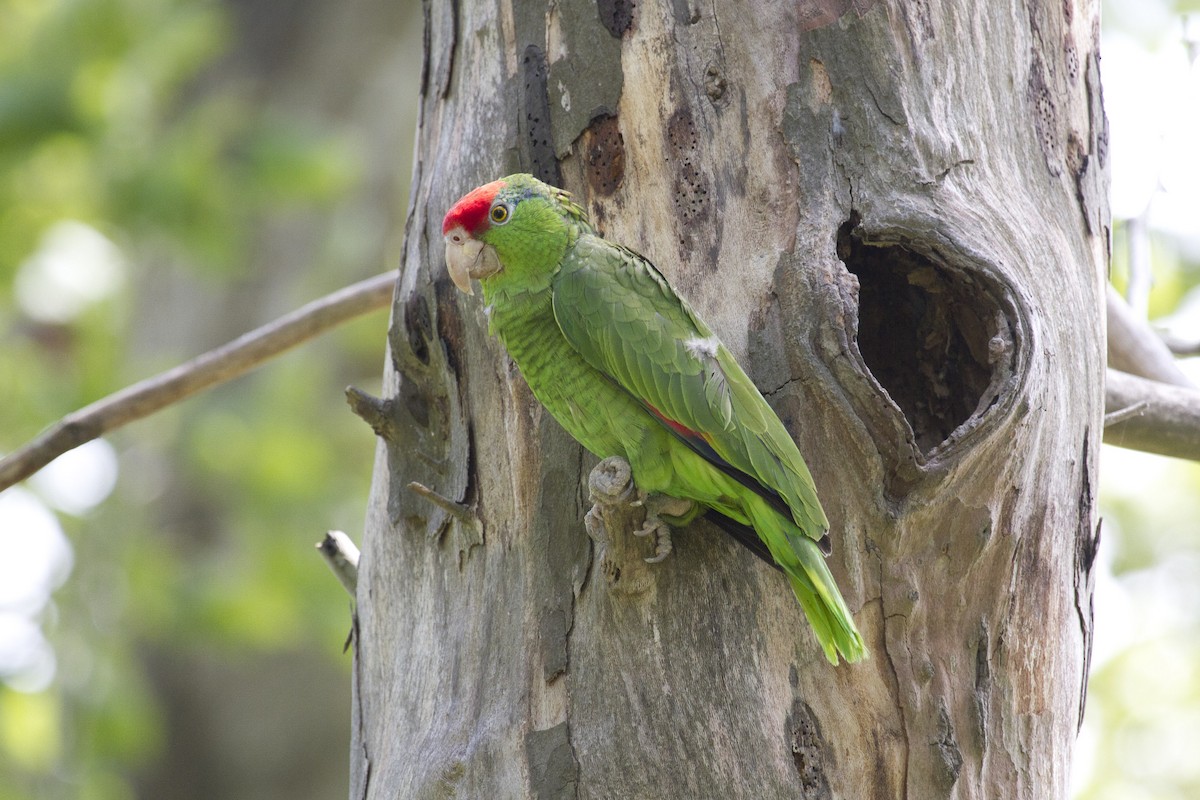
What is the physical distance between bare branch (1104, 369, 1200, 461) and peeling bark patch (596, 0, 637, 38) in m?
1.76

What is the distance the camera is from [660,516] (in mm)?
Result: 2369

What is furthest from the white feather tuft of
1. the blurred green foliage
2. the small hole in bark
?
the blurred green foliage

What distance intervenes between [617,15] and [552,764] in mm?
1772

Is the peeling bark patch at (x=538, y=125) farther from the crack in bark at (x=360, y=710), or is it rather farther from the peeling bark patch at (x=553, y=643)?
the crack in bark at (x=360, y=710)

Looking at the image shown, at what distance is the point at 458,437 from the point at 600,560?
0.53 m

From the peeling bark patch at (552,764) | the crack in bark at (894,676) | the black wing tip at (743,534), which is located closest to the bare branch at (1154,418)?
the crack in bark at (894,676)

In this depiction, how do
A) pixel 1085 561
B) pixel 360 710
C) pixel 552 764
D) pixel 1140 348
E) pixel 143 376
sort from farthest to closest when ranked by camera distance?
pixel 143 376, pixel 1140 348, pixel 360 710, pixel 1085 561, pixel 552 764

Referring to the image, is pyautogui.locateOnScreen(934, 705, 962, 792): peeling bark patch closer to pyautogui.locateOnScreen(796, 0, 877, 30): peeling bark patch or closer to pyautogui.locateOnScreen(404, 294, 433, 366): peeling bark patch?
pyautogui.locateOnScreen(404, 294, 433, 366): peeling bark patch

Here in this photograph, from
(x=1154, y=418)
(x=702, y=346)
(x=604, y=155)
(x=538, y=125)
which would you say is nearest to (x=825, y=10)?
(x=604, y=155)

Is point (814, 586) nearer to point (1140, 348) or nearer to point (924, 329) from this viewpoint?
point (924, 329)

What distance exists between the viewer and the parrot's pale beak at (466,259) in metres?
2.60

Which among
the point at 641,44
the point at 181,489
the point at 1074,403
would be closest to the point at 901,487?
the point at 1074,403

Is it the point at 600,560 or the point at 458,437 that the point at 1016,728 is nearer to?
the point at 600,560

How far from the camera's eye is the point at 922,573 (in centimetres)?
232
